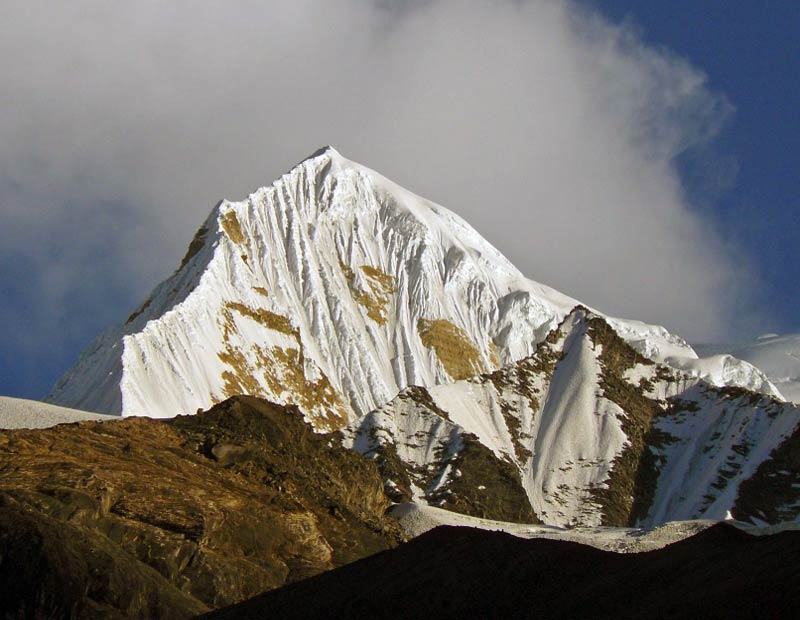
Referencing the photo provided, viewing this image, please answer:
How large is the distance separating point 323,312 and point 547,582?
133 metres

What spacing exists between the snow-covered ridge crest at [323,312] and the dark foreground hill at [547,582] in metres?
78.0

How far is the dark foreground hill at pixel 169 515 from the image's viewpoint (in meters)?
37.4

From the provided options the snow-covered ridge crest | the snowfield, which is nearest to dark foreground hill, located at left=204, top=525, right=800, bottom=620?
the snowfield

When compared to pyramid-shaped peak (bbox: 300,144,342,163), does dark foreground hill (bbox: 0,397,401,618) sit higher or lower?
lower

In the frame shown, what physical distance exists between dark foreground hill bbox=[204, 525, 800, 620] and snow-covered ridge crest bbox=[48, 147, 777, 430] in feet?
256

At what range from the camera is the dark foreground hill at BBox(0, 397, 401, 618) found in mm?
37375

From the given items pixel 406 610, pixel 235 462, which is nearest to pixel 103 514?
pixel 235 462

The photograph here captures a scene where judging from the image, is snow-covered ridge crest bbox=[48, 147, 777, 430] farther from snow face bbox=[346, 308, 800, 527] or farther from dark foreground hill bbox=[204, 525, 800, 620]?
dark foreground hill bbox=[204, 525, 800, 620]

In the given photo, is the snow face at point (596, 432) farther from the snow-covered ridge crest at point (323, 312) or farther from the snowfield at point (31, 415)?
the snowfield at point (31, 415)

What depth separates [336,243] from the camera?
176 meters

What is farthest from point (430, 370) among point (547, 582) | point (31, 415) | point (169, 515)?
point (547, 582)

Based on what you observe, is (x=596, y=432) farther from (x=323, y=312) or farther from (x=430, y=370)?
(x=323, y=312)

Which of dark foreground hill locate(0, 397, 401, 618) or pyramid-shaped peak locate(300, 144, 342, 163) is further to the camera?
pyramid-shaped peak locate(300, 144, 342, 163)

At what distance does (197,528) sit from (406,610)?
19.1 meters
